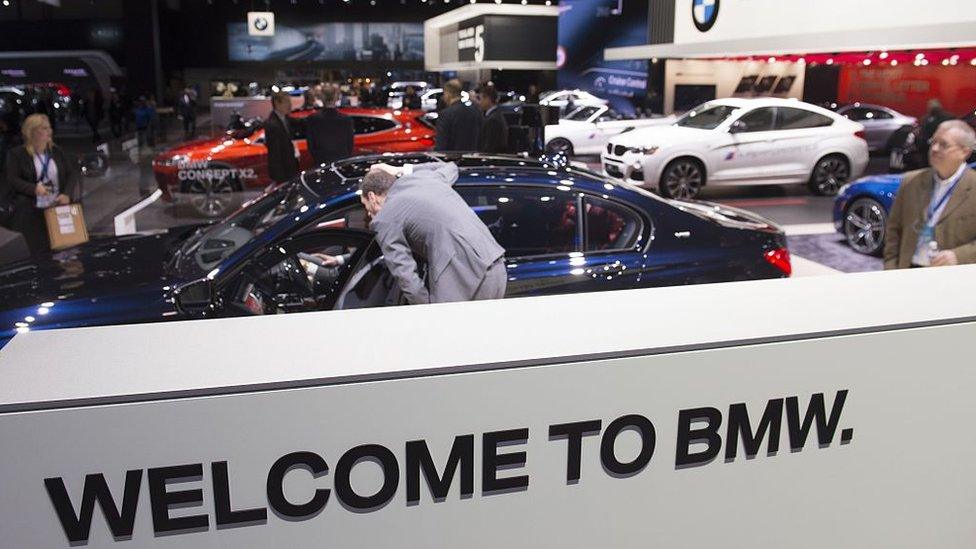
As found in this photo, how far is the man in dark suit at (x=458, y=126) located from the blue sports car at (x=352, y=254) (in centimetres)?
349

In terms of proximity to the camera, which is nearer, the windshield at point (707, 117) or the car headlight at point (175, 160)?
the car headlight at point (175, 160)

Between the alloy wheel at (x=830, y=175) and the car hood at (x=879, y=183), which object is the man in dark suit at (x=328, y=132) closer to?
the car hood at (x=879, y=183)

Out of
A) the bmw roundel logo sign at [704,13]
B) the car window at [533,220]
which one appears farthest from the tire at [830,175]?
the car window at [533,220]

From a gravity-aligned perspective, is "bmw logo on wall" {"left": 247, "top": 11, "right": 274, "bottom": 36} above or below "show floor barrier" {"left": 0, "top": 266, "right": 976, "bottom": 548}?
above

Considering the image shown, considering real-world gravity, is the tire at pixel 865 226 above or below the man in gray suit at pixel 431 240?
below

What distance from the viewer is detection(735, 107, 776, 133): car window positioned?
1153 cm

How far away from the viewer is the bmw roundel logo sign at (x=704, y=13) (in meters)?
12.0

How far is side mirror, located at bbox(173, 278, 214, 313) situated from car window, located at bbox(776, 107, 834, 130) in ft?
32.1

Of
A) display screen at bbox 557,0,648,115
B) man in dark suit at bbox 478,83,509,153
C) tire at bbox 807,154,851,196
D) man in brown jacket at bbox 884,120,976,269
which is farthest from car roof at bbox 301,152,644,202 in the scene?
display screen at bbox 557,0,648,115

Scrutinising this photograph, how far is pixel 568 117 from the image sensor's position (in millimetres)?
16016

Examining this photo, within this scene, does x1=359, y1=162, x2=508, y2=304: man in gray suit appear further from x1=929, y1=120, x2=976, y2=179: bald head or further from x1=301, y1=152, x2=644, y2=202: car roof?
x1=929, y1=120, x2=976, y2=179: bald head

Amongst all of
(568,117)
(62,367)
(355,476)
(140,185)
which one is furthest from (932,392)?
(568,117)

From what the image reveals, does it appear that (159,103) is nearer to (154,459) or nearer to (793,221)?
(793,221)

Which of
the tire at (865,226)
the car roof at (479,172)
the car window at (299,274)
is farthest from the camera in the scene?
the tire at (865,226)
